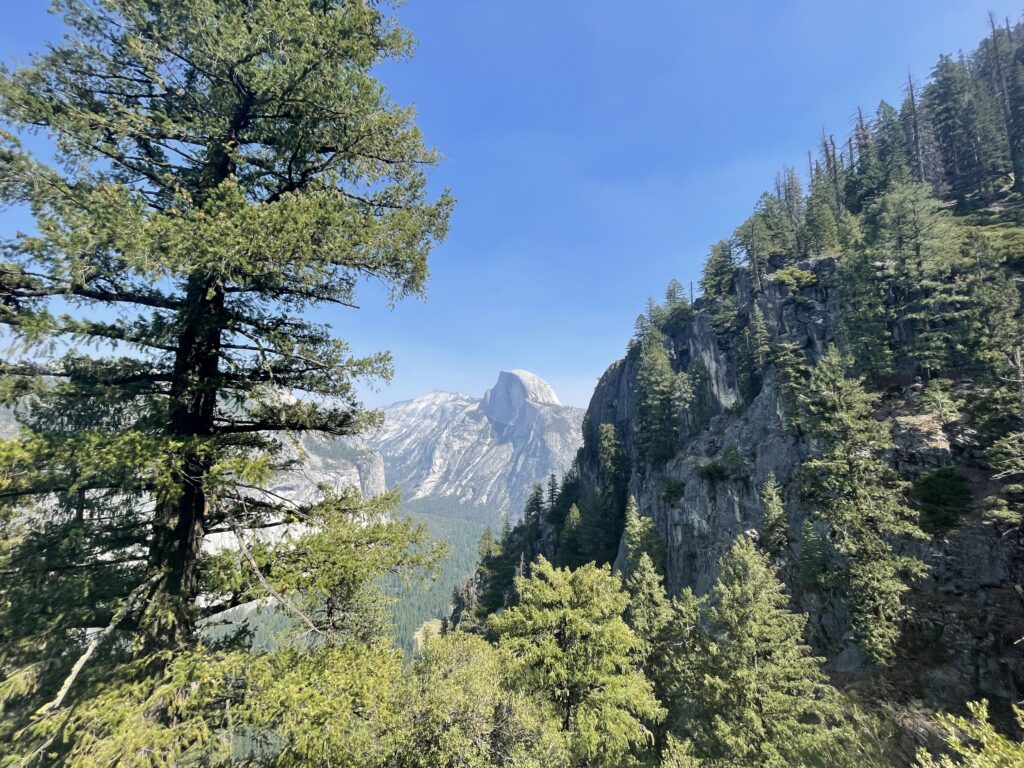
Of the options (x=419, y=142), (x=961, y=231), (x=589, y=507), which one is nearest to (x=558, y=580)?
(x=419, y=142)

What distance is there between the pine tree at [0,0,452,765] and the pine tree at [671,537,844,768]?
822 inches

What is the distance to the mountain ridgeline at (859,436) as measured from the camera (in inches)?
817

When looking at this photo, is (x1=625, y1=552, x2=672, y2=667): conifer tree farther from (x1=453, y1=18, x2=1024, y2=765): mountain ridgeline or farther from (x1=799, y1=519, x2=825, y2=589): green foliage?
(x1=799, y1=519, x2=825, y2=589): green foliage

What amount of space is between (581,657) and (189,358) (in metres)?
16.7

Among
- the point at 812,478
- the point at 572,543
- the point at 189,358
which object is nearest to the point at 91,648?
the point at 189,358

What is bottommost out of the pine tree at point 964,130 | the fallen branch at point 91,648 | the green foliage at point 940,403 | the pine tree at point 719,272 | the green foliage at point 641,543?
the green foliage at point 641,543

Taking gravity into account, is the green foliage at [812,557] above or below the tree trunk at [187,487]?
below

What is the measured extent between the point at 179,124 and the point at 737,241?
88.7 m

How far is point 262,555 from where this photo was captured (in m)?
5.85

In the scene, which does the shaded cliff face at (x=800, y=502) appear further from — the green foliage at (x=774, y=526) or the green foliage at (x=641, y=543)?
the green foliage at (x=641, y=543)

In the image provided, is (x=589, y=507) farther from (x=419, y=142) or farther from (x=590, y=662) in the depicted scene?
(x=419, y=142)

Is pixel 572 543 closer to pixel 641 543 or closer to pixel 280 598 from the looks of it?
pixel 641 543

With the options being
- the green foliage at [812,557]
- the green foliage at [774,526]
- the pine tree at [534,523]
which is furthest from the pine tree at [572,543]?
the green foliage at [812,557]

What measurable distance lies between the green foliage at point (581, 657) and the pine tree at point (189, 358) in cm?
1257
